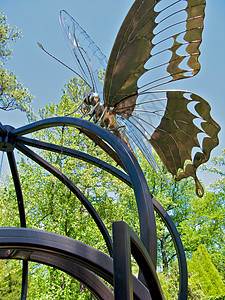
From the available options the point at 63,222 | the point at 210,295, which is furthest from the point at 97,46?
the point at 210,295

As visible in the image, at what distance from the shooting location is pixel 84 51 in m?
3.53

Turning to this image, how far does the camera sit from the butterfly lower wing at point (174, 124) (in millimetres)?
3240

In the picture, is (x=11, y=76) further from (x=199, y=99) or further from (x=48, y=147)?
(x=199, y=99)

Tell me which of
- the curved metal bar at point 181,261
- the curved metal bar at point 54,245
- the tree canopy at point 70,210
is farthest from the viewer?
the tree canopy at point 70,210

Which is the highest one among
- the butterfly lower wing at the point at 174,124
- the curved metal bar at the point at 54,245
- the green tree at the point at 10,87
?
the green tree at the point at 10,87

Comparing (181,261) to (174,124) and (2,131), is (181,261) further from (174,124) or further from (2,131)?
(2,131)

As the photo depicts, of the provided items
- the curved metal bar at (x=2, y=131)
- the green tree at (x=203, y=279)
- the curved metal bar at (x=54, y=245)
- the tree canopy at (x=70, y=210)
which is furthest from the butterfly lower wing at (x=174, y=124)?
the green tree at (x=203, y=279)

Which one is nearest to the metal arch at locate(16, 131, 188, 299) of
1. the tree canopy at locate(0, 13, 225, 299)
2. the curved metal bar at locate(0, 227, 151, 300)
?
the curved metal bar at locate(0, 227, 151, 300)

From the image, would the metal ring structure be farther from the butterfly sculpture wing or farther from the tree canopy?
the tree canopy

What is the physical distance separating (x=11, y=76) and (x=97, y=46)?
8.36m

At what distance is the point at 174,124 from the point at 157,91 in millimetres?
446

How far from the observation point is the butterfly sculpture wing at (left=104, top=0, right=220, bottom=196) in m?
2.83

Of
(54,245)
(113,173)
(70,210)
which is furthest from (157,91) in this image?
(70,210)

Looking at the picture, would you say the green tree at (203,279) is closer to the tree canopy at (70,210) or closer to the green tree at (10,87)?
the tree canopy at (70,210)
